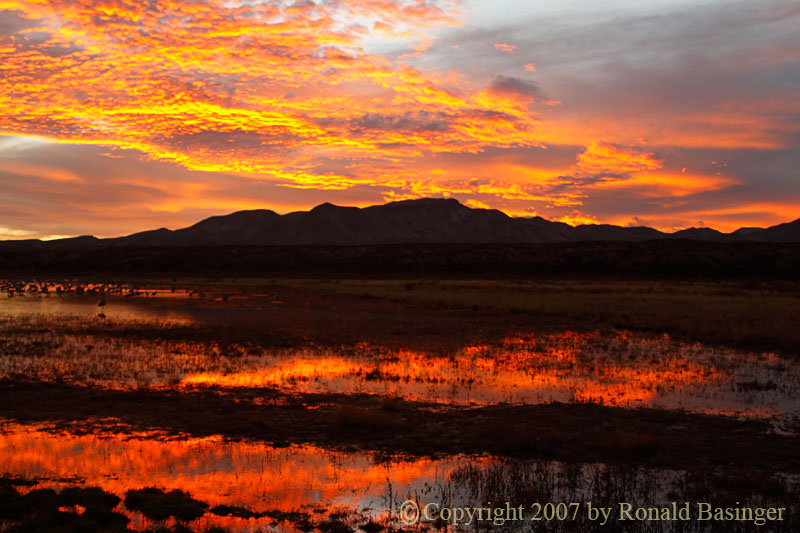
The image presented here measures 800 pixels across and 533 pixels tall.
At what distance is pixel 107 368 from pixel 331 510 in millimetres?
12532

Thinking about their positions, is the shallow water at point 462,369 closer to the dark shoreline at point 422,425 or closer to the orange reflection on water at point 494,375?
the orange reflection on water at point 494,375

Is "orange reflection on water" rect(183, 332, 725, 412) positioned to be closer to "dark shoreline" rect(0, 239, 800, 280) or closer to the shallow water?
the shallow water

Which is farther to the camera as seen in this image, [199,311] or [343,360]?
[199,311]

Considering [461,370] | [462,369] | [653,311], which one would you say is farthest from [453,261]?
[461,370]

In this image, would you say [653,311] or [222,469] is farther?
[653,311]

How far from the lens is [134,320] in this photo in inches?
1259

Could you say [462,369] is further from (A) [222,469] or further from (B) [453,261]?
(B) [453,261]

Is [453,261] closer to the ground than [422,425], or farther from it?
farther from it

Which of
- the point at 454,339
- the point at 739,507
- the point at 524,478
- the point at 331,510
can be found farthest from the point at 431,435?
the point at 454,339

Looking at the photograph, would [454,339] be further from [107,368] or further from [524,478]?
[524,478]

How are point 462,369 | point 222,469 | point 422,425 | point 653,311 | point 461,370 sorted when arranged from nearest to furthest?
point 222,469
point 422,425
point 461,370
point 462,369
point 653,311

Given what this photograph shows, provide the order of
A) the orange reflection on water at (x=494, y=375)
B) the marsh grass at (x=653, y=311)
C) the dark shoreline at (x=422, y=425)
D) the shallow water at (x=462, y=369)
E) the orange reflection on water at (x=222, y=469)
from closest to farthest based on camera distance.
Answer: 1. the orange reflection on water at (x=222, y=469)
2. the dark shoreline at (x=422, y=425)
3. the shallow water at (x=462, y=369)
4. the orange reflection on water at (x=494, y=375)
5. the marsh grass at (x=653, y=311)

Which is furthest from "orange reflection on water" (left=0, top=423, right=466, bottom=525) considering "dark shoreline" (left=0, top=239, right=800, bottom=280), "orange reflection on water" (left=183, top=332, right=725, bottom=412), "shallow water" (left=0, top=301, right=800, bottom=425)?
"dark shoreline" (left=0, top=239, right=800, bottom=280)

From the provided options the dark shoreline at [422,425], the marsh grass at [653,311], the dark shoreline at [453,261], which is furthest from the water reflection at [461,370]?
the dark shoreline at [453,261]
